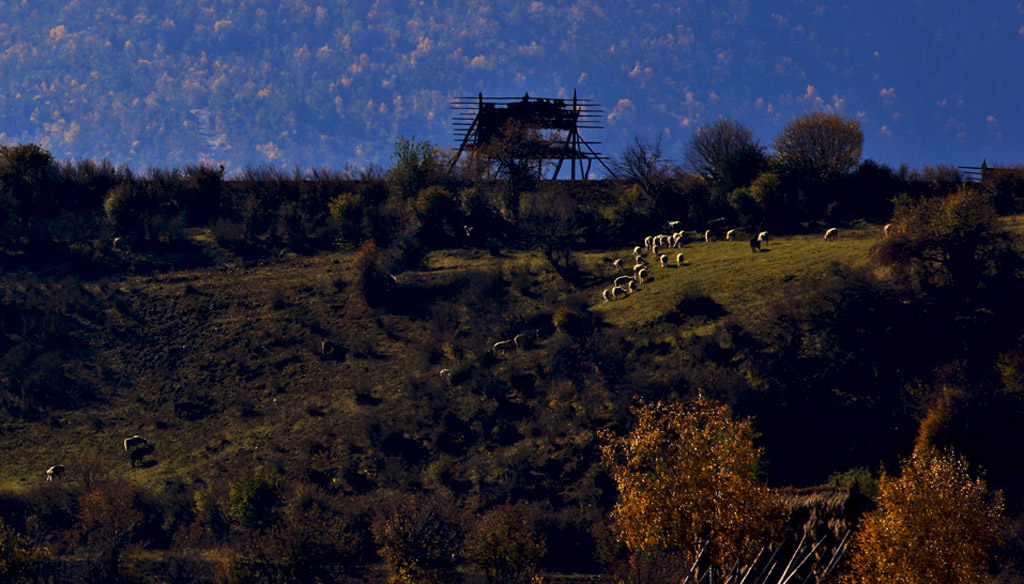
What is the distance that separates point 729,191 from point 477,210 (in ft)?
73.9

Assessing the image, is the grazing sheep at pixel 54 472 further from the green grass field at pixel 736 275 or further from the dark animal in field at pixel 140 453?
the green grass field at pixel 736 275

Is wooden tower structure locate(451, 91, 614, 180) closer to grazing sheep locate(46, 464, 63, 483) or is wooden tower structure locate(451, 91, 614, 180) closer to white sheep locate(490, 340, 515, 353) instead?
white sheep locate(490, 340, 515, 353)

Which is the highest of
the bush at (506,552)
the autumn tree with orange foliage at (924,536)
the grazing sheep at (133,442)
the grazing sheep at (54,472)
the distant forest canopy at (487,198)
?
the distant forest canopy at (487,198)

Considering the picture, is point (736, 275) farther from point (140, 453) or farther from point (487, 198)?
point (140, 453)

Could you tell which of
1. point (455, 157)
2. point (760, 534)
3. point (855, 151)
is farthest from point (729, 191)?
point (760, 534)

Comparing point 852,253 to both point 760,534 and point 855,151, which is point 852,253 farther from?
point 760,534

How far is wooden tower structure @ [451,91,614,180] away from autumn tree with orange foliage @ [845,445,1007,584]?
6787cm

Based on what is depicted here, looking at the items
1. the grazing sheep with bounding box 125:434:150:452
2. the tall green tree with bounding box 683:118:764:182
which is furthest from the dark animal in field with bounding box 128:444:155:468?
the tall green tree with bounding box 683:118:764:182

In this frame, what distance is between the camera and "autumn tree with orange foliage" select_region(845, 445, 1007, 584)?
26.1 meters

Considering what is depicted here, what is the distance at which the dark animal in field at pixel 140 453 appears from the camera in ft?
177

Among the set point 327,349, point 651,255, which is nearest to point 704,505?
point 327,349

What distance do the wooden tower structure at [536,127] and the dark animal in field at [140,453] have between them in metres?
46.7

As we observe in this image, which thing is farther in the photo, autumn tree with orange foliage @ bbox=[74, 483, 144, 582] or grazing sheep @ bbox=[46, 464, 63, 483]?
grazing sheep @ bbox=[46, 464, 63, 483]

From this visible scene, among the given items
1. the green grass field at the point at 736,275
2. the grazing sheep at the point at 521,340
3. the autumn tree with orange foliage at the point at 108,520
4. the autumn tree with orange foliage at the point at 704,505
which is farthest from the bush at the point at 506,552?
the green grass field at the point at 736,275
